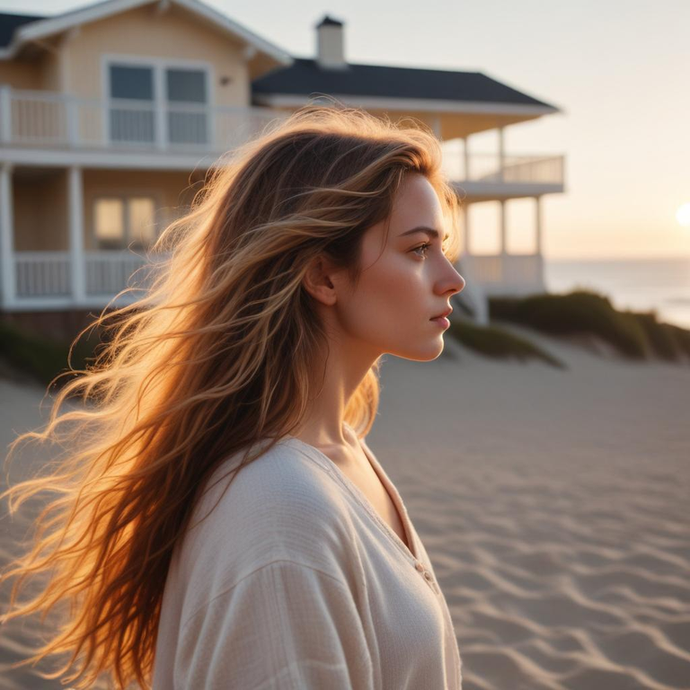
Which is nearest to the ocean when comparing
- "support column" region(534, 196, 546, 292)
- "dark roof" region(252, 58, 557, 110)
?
"support column" region(534, 196, 546, 292)

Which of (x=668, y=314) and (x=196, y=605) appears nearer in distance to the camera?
(x=196, y=605)

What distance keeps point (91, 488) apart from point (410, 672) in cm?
80

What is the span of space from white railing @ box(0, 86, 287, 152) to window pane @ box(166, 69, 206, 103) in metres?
0.54

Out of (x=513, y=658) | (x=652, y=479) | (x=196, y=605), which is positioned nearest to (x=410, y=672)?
(x=196, y=605)

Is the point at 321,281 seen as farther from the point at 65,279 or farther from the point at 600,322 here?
the point at 600,322

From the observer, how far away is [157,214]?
1895 centimetres

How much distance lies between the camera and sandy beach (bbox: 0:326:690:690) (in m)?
4.21

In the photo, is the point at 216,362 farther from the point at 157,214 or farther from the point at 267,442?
the point at 157,214

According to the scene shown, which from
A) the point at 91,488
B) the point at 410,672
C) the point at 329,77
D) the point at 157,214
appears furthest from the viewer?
the point at 329,77

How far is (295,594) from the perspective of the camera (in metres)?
1.36

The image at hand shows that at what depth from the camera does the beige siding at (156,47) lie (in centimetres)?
1767

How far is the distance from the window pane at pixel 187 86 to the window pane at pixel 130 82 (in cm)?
52

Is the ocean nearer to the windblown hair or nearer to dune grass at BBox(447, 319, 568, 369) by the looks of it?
dune grass at BBox(447, 319, 568, 369)

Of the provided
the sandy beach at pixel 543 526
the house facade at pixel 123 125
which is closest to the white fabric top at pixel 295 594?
the sandy beach at pixel 543 526
